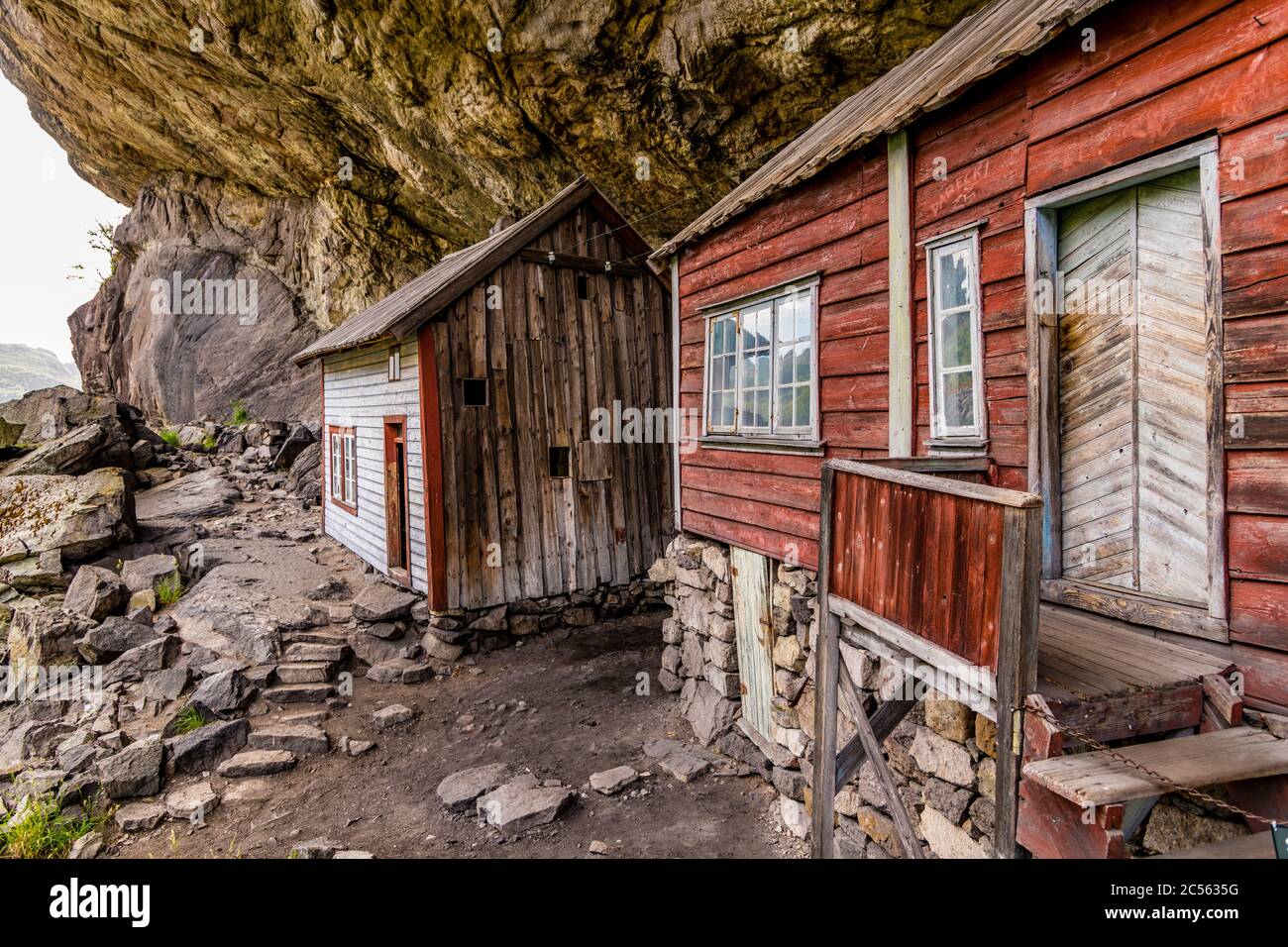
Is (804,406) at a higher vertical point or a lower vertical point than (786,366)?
lower

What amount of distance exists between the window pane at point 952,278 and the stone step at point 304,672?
863 cm

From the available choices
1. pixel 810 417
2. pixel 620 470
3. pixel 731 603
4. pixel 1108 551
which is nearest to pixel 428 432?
pixel 620 470

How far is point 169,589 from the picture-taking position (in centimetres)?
1062

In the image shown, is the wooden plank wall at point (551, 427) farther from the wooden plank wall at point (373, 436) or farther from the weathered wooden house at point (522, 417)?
the wooden plank wall at point (373, 436)

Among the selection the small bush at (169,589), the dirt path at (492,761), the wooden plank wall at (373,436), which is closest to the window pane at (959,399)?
the dirt path at (492,761)

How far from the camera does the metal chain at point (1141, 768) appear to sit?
6.91 feet

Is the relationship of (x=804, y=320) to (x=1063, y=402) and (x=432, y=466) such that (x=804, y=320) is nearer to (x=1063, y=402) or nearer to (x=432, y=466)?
Answer: (x=1063, y=402)

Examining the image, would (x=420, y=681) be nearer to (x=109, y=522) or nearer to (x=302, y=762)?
(x=302, y=762)

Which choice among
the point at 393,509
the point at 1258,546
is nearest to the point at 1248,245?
the point at 1258,546

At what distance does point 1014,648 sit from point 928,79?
4478 millimetres

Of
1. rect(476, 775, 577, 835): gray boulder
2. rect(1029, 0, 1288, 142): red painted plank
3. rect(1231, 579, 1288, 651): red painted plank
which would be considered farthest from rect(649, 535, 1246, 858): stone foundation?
rect(1029, 0, 1288, 142): red painted plank

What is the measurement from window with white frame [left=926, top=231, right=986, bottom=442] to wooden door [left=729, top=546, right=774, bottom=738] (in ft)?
8.23

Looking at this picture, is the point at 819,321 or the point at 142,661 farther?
the point at 142,661

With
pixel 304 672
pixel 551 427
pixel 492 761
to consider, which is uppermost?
pixel 551 427
